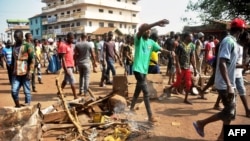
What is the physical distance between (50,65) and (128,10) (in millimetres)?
43874

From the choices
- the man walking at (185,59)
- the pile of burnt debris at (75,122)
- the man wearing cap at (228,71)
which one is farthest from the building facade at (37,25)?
the man wearing cap at (228,71)

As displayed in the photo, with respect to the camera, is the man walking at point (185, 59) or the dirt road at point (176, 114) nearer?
the dirt road at point (176, 114)

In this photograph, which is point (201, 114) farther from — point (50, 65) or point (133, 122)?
point (50, 65)

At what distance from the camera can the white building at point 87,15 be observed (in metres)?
49.8

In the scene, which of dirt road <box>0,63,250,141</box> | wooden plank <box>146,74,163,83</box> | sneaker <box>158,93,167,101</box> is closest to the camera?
dirt road <box>0,63,250,141</box>

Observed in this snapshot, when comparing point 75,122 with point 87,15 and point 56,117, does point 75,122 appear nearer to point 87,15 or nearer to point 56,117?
point 56,117

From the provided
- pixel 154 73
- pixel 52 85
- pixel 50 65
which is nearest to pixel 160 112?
pixel 154 73

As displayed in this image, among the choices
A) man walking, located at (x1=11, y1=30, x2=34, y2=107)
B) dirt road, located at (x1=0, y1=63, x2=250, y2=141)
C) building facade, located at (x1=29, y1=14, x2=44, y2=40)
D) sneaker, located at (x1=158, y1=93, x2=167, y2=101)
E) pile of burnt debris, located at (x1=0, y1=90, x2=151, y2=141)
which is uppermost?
building facade, located at (x1=29, y1=14, x2=44, y2=40)

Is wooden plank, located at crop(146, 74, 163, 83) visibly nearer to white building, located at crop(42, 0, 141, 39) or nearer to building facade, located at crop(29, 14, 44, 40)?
white building, located at crop(42, 0, 141, 39)

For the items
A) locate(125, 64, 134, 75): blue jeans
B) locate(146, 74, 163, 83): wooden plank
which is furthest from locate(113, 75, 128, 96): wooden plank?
locate(125, 64, 134, 75): blue jeans

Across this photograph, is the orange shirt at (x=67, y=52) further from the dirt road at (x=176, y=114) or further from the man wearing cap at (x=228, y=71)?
the man wearing cap at (x=228, y=71)

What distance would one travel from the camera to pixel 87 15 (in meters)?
49.0

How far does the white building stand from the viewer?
1960 inches

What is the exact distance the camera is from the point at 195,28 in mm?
32562
